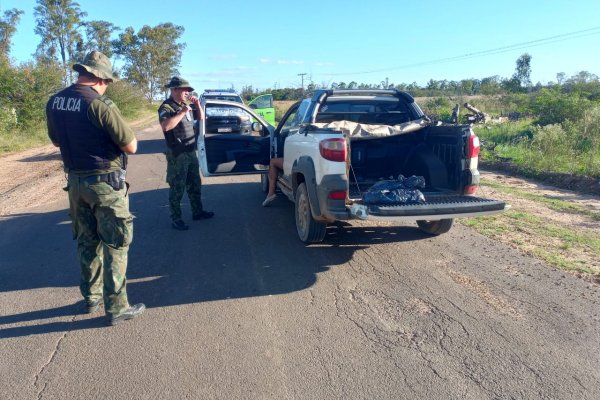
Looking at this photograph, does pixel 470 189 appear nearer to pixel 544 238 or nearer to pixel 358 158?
pixel 544 238

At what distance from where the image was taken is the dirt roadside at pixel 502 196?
6285 mm

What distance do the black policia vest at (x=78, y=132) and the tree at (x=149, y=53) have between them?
51282 millimetres

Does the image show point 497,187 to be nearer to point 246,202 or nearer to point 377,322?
point 246,202

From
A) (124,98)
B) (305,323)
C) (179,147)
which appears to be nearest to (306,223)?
(305,323)

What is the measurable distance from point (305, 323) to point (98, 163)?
2116 millimetres

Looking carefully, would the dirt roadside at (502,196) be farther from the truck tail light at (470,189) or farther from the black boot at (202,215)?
the black boot at (202,215)

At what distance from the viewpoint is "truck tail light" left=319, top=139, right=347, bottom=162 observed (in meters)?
4.82

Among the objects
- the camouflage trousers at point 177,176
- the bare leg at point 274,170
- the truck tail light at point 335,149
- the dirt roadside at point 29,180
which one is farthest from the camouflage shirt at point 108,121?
the dirt roadside at point 29,180

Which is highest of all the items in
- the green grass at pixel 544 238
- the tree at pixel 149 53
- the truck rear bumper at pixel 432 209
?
the tree at pixel 149 53

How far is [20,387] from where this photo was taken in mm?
3023

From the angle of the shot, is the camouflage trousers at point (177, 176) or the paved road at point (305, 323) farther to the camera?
the camouflage trousers at point (177, 176)

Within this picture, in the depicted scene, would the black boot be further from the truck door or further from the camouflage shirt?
the truck door

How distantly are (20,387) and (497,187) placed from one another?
8.92 metres

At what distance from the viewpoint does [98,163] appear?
12.3 ft
